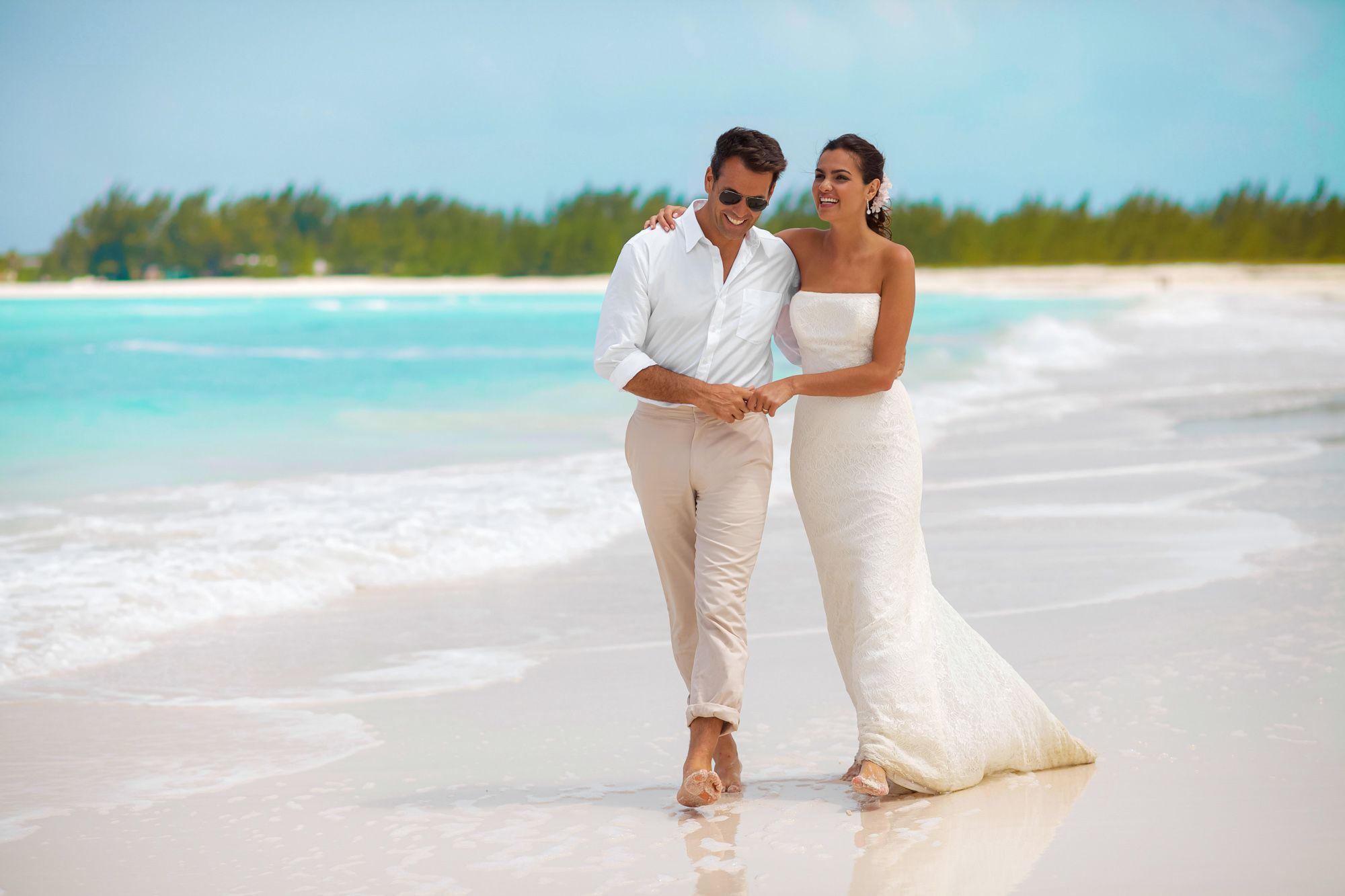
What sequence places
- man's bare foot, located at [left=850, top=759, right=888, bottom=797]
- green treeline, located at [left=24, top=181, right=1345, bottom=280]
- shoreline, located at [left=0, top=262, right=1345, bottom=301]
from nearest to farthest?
1. man's bare foot, located at [left=850, top=759, right=888, bottom=797]
2. shoreline, located at [left=0, top=262, right=1345, bottom=301]
3. green treeline, located at [left=24, top=181, right=1345, bottom=280]

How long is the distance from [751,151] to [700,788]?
57.9 inches

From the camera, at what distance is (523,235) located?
60594mm

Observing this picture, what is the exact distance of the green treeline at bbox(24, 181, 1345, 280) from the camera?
55844mm

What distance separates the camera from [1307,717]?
346cm

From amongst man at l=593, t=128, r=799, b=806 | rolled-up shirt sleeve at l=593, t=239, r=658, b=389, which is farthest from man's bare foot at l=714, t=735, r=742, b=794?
rolled-up shirt sleeve at l=593, t=239, r=658, b=389

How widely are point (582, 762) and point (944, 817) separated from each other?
0.98 meters

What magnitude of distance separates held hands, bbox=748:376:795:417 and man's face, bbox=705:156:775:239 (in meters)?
0.38

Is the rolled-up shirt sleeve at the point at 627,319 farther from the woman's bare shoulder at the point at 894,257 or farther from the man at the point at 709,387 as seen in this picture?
the woman's bare shoulder at the point at 894,257

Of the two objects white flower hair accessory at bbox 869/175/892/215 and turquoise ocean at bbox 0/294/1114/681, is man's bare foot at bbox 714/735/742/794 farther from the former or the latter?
turquoise ocean at bbox 0/294/1114/681

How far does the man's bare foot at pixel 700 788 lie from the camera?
2891mm

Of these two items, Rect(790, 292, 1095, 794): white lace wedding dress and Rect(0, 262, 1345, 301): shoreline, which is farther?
Rect(0, 262, 1345, 301): shoreline

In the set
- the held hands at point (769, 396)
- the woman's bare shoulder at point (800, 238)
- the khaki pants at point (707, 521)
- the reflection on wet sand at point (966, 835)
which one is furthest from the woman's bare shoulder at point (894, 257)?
→ the reflection on wet sand at point (966, 835)

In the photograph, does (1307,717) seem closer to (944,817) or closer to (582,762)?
(944,817)

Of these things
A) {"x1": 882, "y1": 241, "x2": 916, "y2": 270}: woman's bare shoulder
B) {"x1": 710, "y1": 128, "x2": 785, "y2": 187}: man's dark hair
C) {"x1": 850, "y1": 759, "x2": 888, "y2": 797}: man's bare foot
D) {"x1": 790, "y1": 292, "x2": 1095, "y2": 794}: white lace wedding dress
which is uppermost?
{"x1": 710, "y1": 128, "x2": 785, "y2": 187}: man's dark hair
